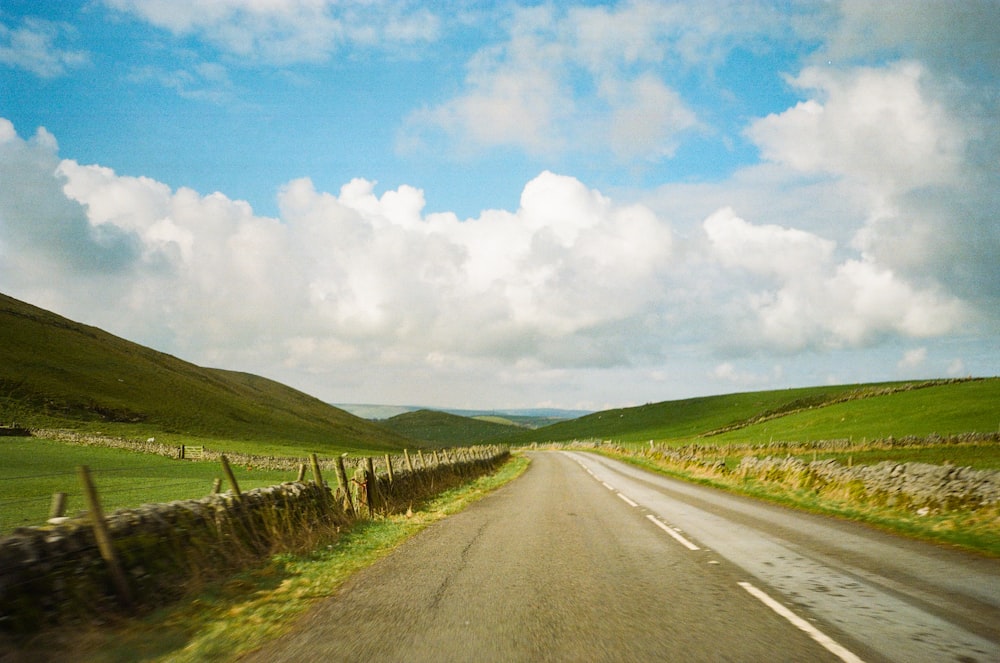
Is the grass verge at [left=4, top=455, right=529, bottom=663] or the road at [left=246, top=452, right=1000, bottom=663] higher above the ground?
the road at [left=246, top=452, right=1000, bottom=663]

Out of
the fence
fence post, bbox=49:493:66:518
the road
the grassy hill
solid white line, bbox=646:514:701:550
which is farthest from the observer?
the grassy hill

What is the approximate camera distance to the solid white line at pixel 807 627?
5.01m

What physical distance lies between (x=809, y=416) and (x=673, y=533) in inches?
2890

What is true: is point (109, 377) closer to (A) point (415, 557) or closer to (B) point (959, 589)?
(A) point (415, 557)

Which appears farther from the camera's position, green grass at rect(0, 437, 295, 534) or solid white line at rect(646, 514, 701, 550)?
green grass at rect(0, 437, 295, 534)

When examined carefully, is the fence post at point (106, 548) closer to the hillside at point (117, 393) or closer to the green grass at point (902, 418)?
the green grass at point (902, 418)

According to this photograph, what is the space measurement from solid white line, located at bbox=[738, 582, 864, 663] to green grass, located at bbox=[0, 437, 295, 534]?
26.4 feet

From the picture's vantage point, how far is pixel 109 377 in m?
94.4

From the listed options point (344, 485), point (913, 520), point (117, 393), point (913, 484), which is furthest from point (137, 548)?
point (117, 393)

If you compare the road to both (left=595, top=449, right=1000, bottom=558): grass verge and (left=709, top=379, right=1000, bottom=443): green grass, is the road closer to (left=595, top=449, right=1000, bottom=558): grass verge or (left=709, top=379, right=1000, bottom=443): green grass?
(left=595, top=449, right=1000, bottom=558): grass verge

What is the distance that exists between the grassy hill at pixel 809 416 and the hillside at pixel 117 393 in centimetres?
5334

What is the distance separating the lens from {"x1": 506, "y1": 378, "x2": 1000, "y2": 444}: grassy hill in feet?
175

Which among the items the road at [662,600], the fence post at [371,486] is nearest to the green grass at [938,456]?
the road at [662,600]

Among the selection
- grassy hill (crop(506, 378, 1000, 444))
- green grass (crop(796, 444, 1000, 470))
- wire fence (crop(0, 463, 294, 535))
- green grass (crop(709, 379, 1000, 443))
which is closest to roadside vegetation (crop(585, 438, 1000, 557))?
green grass (crop(796, 444, 1000, 470))
